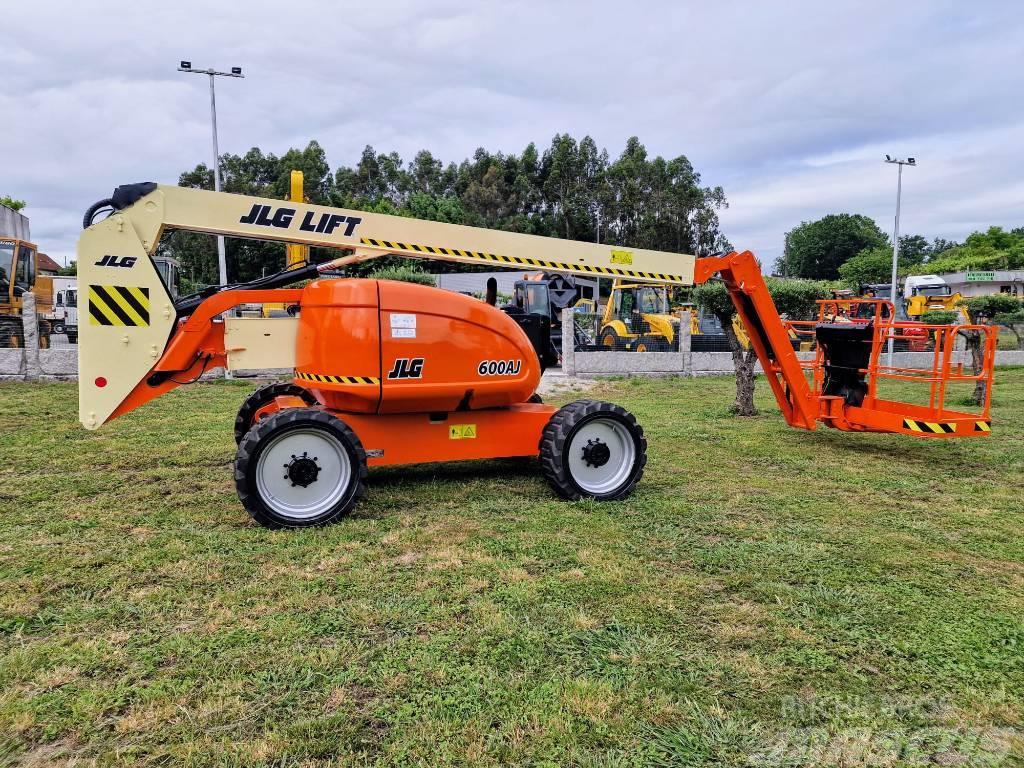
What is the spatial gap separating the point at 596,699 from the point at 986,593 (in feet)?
8.44

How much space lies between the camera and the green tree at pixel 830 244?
286ft

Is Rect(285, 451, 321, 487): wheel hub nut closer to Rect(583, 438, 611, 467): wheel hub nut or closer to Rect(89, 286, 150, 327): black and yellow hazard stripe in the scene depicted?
Rect(89, 286, 150, 327): black and yellow hazard stripe

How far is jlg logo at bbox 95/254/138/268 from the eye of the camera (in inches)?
188

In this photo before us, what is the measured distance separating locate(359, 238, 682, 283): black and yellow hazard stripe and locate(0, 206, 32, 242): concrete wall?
1146 inches

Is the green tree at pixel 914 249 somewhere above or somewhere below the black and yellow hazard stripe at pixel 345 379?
above

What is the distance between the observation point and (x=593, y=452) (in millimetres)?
5605

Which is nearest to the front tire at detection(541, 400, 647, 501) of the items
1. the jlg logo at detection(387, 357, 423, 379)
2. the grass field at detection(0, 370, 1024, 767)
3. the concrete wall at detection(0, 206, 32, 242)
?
the grass field at detection(0, 370, 1024, 767)

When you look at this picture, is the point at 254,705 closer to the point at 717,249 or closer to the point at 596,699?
the point at 596,699

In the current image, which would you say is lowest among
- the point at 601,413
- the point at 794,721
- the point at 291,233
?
the point at 794,721

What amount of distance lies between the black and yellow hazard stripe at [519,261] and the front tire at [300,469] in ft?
4.87

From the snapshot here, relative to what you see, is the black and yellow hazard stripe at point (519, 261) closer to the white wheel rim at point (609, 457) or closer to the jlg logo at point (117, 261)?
the white wheel rim at point (609, 457)

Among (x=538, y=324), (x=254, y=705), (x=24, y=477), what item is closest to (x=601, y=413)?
(x=538, y=324)

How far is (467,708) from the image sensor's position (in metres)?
2.64

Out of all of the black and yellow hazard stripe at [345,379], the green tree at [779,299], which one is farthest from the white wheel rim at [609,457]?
the green tree at [779,299]
